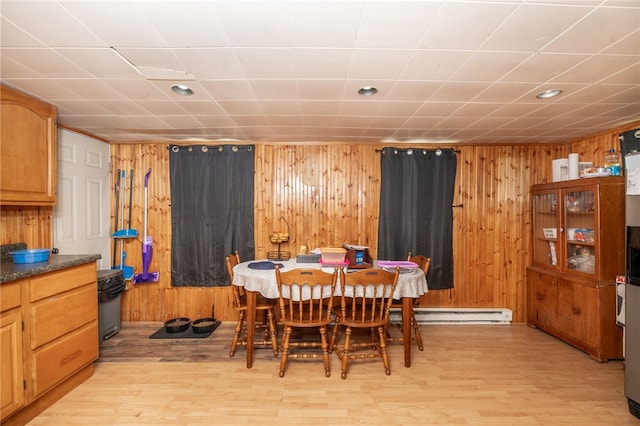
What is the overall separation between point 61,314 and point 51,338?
17cm

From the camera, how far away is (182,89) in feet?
8.02

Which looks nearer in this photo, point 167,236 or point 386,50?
point 386,50

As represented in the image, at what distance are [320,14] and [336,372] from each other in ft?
8.73

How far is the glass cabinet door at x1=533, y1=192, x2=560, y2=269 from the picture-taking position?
12.3 feet

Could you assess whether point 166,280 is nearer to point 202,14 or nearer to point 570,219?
point 202,14

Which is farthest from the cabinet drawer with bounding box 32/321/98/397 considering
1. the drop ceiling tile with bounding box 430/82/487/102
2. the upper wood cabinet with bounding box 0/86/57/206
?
the drop ceiling tile with bounding box 430/82/487/102

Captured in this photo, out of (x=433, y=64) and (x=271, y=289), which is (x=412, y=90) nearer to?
(x=433, y=64)

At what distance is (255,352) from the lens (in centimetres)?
323

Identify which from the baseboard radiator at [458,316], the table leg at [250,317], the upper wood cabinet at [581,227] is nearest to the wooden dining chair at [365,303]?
the table leg at [250,317]

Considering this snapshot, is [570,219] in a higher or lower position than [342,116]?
lower

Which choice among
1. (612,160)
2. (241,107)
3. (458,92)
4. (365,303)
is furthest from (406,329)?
(612,160)

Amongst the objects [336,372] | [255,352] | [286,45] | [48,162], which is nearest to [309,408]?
[336,372]

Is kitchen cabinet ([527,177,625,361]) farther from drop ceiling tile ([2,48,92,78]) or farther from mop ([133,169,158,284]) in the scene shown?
mop ([133,169,158,284])

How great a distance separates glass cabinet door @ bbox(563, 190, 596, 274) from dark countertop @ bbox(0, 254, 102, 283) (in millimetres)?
4664
